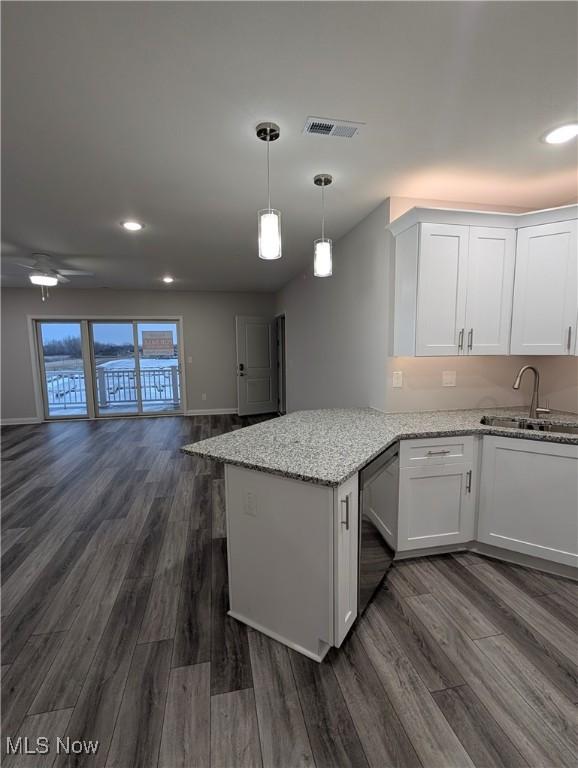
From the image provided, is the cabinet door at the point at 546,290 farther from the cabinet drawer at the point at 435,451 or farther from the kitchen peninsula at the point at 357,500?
the cabinet drawer at the point at 435,451

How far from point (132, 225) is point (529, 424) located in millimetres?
3646

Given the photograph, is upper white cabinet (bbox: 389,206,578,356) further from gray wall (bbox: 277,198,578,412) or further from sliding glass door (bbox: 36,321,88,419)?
sliding glass door (bbox: 36,321,88,419)

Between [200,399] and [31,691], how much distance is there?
5.94m

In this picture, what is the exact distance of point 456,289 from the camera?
2.41m

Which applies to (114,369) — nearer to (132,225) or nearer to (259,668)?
(132,225)

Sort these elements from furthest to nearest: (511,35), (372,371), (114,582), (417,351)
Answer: (372,371)
(417,351)
(114,582)
(511,35)

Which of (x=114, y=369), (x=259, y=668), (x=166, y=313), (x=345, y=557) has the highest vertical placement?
(x=166, y=313)

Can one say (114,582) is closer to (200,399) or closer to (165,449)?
(165,449)

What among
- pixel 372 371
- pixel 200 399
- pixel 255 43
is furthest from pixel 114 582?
pixel 200 399

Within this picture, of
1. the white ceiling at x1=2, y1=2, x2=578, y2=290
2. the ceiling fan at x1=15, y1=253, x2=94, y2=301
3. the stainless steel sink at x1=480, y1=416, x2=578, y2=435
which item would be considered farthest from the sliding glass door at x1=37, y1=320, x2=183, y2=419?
the stainless steel sink at x1=480, y1=416, x2=578, y2=435

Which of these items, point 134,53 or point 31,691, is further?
point 31,691

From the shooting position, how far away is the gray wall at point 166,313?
6.37 metres

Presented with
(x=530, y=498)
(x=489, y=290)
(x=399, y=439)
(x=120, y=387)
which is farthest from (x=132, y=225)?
(x=120, y=387)

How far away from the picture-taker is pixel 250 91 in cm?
147
